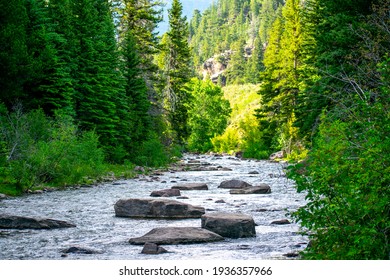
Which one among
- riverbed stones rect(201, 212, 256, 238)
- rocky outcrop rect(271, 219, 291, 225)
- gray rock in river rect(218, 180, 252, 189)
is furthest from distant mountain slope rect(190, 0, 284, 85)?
riverbed stones rect(201, 212, 256, 238)

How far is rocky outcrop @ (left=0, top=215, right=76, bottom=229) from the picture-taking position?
1566 cm

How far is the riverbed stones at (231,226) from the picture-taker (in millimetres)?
14367

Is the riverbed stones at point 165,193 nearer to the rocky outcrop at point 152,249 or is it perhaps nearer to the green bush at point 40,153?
the green bush at point 40,153

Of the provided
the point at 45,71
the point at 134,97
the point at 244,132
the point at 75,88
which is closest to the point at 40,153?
the point at 45,71

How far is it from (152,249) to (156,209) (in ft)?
20.6

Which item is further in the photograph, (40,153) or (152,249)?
(40,153)

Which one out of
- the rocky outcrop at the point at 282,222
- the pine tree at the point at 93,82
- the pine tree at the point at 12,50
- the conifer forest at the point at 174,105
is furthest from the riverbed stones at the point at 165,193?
the pine tree at the point at 93,82

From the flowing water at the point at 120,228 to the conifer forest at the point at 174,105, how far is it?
139 centimetres

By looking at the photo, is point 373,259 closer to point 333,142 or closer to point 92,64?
point 333,142

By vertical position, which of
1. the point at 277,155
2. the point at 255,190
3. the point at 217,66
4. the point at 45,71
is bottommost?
the point at 277,155

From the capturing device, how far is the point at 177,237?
530 inches

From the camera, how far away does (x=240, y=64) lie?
147500mm

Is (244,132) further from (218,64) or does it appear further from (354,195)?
(218,64)
